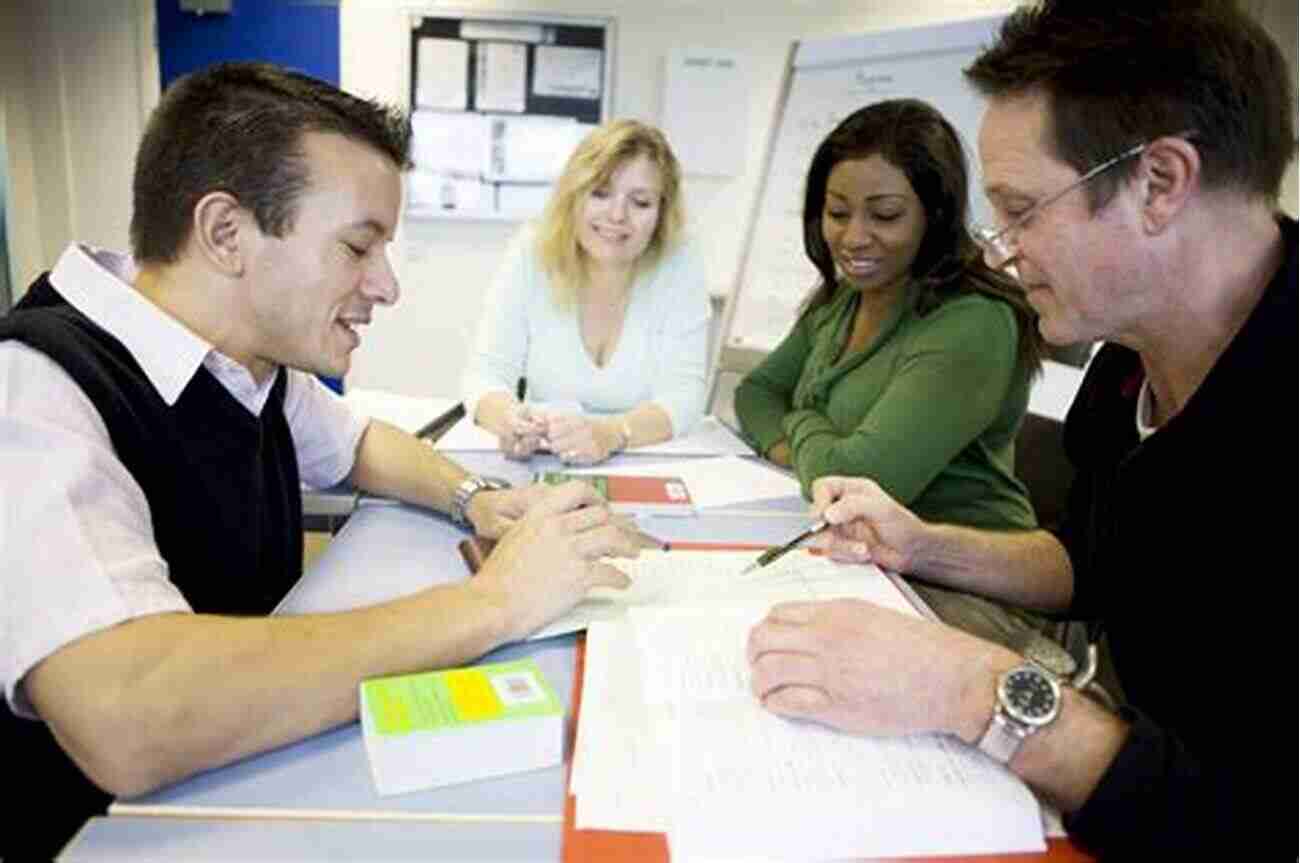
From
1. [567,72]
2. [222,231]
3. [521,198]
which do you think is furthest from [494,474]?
[567,72]

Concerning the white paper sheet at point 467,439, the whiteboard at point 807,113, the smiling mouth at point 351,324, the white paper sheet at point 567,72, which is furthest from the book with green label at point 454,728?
the white paper sheet at point 567,72

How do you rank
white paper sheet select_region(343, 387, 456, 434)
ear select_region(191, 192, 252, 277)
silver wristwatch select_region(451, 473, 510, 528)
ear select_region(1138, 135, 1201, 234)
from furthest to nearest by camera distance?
white paper sheet select_region(343, 387, 456, 434), silver wristwatch select_region(451, 473, 510, 528), ear select_region(191, 192, 252, 277), ear select_region(1138, 135, 1201, 234)

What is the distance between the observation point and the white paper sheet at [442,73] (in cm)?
379

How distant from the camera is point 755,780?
2.39 feet

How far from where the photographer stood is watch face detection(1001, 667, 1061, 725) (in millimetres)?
756

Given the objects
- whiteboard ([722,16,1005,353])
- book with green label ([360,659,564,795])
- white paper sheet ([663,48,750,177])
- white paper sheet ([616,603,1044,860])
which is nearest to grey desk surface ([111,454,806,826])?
book with green label ([360,659,564,795])

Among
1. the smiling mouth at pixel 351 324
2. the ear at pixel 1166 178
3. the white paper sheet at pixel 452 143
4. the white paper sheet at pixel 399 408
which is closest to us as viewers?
the ear at pixel 1166 178

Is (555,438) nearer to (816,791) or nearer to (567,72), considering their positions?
(816,791)

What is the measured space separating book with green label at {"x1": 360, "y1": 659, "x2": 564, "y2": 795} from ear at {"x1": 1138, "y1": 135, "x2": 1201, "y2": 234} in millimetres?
726

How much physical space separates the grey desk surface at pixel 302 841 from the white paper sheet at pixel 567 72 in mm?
3520

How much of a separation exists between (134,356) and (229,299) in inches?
5.3

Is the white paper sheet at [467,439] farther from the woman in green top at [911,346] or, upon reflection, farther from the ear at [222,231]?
the ear at [222,231]

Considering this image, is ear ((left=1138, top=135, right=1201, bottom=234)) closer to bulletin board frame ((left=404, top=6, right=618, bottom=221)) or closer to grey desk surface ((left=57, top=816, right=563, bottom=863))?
grey desk surface ((left=57, top=816, right=563, bottom=863))

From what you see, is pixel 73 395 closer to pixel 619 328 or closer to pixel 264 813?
pixel 264 813
